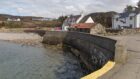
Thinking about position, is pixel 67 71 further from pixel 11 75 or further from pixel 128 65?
pixel 128 65

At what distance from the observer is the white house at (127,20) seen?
239 ft

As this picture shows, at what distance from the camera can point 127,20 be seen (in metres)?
76.4

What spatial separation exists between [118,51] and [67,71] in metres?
10.5

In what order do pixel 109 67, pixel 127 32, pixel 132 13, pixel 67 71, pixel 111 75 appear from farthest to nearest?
pixel 132 13 < pixel 127 32 < pixel 67 71 < pixel 109 67 < pixel 111 75

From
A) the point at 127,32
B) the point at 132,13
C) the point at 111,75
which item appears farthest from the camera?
the point at 132,13

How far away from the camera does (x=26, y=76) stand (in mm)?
21656

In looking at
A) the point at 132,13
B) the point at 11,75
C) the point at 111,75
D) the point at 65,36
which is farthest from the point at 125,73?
the point at 132,13

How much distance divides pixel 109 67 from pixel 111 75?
5.23 ft

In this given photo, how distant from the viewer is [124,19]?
76812mm

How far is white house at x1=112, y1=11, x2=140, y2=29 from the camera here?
239 feet

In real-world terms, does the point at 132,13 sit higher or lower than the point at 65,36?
higher

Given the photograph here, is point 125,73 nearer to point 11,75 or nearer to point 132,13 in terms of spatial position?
point 11,75

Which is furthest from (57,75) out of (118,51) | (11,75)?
(118,51)

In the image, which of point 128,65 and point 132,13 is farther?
point 132,13
